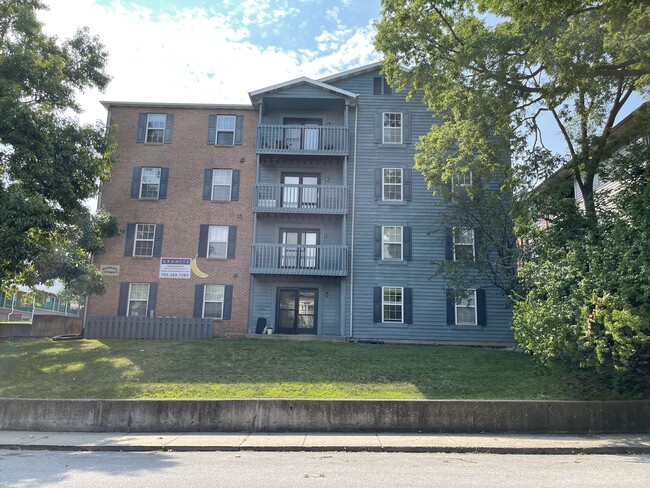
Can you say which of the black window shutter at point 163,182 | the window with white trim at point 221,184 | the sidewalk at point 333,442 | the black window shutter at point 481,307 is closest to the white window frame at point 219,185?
the window with white trim at point 221,184

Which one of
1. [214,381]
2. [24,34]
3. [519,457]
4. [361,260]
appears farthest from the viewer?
[361,260]

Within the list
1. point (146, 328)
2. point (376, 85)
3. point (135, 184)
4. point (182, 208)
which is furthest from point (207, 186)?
point (376, 85)

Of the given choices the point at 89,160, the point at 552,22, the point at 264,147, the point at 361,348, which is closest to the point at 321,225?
the point at 264,147

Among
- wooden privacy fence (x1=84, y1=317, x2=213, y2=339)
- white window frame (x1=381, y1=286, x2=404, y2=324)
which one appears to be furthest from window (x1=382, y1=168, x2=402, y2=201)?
wooden privacy fence (x1=84, y1=317, x2=213, y2=339)

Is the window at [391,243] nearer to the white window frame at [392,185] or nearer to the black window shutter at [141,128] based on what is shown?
the white window frame at [392,185]

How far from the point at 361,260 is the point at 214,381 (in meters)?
9.79

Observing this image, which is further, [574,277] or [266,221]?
[266,221]

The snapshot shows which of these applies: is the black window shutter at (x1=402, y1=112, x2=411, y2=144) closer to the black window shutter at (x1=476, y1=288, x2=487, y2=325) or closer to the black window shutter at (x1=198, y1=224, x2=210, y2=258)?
the black window shutter at (x1=476, y1=288, x2=487, y2=325)

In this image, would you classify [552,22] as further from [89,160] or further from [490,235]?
[89,160]

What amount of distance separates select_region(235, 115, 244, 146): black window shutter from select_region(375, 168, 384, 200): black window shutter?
6349 millimetres

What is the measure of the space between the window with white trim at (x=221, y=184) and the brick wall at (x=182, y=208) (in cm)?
26

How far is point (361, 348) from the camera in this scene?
655 inches

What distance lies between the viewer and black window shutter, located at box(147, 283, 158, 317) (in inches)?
789

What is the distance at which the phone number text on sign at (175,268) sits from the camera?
66.7 feet
